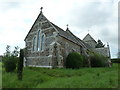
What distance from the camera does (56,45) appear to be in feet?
61.9

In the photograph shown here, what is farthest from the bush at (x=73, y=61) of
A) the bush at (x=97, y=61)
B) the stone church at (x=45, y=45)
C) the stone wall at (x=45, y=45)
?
the bush at (x=97, y=61)

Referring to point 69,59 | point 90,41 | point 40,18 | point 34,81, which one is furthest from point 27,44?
point 90,41

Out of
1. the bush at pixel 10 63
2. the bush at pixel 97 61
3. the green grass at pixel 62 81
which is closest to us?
the green grass at pixel 62 81

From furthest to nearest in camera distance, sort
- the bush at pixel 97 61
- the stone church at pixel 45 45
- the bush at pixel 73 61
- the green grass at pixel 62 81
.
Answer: the bush at pixel 97 61 → the bush at pixel 73 61 → the stone church at pixel 45 45 → the green grass at pixel 62 81

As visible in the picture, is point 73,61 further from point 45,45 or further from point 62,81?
point 62,81

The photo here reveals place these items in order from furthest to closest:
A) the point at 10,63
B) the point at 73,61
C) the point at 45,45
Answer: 1. the point at 45,45
2. the point at 73,61
3. the point at 10,63

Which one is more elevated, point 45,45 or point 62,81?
point 45,45

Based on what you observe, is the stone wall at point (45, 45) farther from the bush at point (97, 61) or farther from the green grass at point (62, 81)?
the bush at point (97, 61)

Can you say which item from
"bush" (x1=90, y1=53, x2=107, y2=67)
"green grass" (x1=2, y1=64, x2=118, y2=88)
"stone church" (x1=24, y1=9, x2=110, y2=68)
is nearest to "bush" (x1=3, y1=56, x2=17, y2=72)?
"green grass" (x1=2, y1=64, x2=118, y2=88)

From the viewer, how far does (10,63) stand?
1453 centimetres

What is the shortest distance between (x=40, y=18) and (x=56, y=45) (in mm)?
6718

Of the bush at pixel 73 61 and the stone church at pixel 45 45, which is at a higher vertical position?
the stone church at pixel 45 45

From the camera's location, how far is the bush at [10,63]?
14523 millimetres

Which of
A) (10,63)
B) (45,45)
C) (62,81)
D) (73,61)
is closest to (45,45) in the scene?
(45,45)
